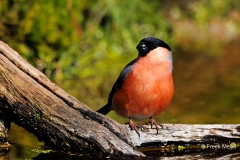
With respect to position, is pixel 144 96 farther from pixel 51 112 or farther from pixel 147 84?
pixel 51 112

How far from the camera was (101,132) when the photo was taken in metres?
4.67

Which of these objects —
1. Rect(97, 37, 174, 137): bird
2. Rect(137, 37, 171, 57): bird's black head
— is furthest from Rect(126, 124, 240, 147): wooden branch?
Rect(137, 37, 171, 57): bird's black head

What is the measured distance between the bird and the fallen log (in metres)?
0.30

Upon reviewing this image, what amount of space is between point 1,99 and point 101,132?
0.86m

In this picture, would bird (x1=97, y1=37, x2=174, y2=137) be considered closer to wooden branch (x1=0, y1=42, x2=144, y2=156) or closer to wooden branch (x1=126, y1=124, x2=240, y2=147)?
wooden branch (x1=126, y1=124, x2=240, y2=147)

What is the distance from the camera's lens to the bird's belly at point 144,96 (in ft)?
16.1

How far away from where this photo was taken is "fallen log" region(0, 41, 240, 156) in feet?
15.3

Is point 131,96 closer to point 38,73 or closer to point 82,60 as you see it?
point 38,73

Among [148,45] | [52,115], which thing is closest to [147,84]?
[148,45]

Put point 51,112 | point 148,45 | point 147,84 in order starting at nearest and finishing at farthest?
point 51,112 < point 147,84 < point 148,45

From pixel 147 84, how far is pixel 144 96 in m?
0.11

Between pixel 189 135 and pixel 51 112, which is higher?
pixel 51 112

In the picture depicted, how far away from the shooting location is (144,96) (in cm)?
492

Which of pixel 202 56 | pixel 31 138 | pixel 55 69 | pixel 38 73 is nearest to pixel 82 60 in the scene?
pixel 55 69
